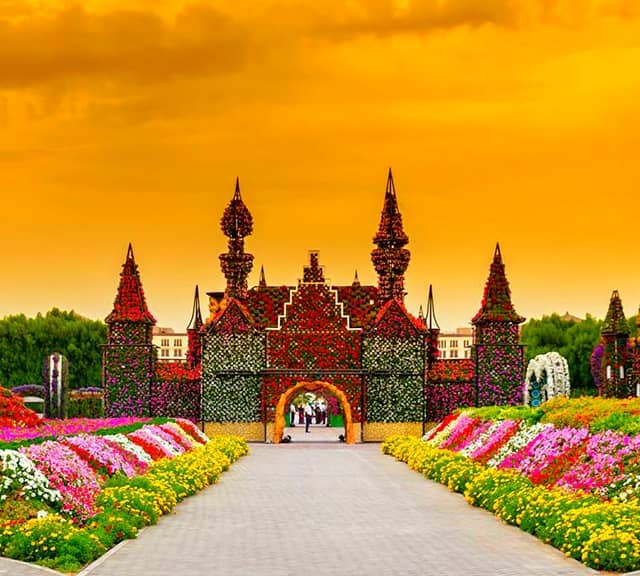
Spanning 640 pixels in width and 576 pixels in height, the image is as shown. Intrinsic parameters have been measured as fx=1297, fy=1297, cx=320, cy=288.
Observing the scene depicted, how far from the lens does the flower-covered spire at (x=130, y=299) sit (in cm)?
5447

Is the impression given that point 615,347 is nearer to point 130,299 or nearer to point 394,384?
point 394,384

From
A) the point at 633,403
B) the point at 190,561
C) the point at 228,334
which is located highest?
the point at 228,334

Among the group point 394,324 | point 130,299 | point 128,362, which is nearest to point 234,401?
point 128,362

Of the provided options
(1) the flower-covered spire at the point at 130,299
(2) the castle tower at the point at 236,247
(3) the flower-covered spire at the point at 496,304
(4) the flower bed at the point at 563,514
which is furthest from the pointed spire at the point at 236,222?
(4) the flower bed at the point at 563,514

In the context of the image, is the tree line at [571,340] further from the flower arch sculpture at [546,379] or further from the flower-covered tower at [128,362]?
the flower-covered tower at [128,362]

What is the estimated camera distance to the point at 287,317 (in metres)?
53.5

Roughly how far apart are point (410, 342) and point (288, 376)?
17.1 feet

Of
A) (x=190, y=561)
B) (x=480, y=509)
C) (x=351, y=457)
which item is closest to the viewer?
(x=190, y=561)

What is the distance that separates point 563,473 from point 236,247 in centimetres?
3618

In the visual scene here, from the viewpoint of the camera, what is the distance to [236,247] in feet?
192

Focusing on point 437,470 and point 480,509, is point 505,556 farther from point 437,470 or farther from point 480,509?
point 437,470

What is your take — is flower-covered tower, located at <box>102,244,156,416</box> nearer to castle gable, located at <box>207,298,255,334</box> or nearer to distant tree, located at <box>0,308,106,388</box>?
castle gable, located at <box>207,298,255,334</box>

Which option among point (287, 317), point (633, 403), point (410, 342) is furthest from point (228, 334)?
point (633, 403)

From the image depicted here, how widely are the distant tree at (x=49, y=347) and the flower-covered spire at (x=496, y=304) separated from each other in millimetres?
47582
